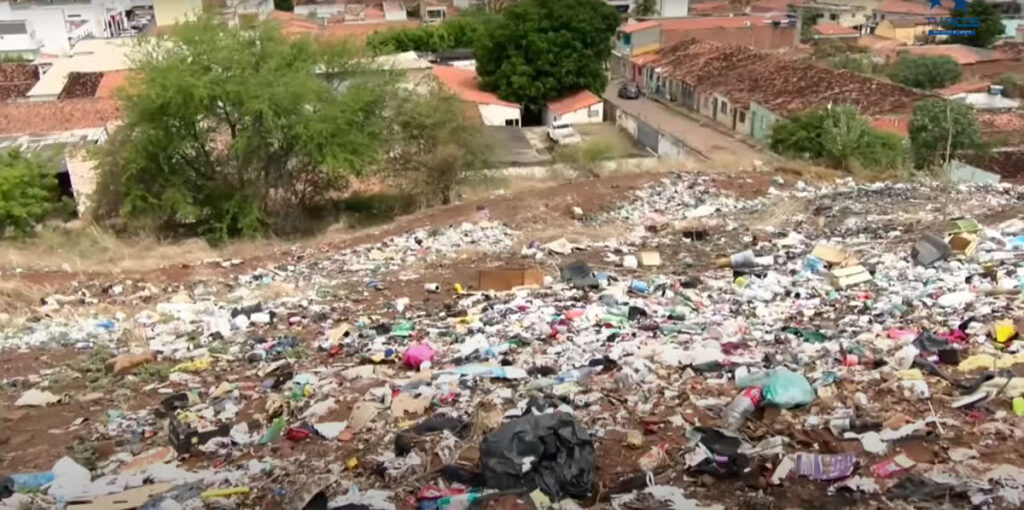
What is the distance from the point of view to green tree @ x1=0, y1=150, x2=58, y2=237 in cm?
1301

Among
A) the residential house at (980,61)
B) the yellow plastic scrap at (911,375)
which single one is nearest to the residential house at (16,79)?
the yellow plastic scrap at (911,375)

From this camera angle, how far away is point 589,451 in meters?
4.13

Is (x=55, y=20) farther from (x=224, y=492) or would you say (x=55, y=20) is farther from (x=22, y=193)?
(x=224, y=492)

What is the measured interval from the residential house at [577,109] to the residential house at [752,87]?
3449 mm

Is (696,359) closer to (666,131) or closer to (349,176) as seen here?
(349,176)

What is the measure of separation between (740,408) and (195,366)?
12.9 ft

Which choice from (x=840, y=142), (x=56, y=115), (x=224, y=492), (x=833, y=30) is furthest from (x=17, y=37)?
(x=224, y=492)

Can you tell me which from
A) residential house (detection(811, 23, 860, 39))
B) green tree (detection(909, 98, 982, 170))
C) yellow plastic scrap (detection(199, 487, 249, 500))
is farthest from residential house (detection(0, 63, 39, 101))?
residential house (detection(811, 23, 860, 39))

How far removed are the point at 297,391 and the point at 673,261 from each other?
4.27 metres

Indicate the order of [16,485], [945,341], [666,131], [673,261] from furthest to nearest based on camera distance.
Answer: [666,131] → [673,261] → [945,341] → [16,485]

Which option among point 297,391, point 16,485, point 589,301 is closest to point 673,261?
point 589,301

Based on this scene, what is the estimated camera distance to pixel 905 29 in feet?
126

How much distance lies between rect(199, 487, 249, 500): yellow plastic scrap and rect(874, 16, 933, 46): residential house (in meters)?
40.2

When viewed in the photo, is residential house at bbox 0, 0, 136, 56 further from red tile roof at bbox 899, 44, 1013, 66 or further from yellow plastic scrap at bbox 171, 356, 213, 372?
red tile roof at bbox 899, 44, 1013, 66
